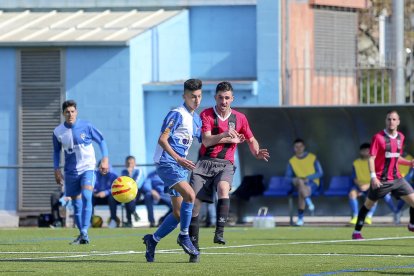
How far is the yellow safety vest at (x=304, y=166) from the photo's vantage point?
29094mm

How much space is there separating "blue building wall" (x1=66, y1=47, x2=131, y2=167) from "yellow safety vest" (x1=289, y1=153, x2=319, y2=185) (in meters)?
5.38

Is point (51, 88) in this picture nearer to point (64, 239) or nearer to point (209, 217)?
point (209, 217)

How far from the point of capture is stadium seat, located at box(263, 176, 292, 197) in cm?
2935

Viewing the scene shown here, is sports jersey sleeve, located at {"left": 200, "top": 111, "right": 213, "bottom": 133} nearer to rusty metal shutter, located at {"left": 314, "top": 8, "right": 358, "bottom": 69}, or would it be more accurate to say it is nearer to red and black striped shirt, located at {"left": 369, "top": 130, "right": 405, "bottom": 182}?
red and black striped shirt, located at {"left": 369, "top": 130, "right": 405, "bottom": 182}

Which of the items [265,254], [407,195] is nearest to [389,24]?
[407,195]

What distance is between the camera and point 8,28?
116ft

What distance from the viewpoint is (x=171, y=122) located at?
591 inches

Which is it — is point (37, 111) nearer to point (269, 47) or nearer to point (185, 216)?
point (269, 47)

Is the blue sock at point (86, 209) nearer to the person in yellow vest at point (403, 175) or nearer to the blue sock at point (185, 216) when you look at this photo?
the blue sock at point (185, 216)

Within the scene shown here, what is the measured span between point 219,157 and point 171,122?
1603mm

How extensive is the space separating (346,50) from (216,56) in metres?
3.82

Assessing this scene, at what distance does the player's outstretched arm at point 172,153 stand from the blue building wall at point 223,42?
1975 cm

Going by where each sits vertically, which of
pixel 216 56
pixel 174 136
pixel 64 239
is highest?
pixel 216 56

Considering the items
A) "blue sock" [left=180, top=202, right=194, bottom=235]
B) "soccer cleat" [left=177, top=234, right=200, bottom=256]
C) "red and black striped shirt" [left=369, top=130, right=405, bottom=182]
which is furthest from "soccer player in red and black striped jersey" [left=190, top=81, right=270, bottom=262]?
"red and black striped shirt" [left=369, top=130, right=405, bottom=182]
